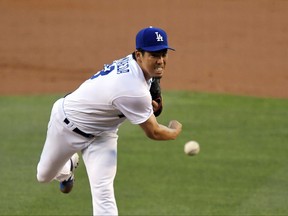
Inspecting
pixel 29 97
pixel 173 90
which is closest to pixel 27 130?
pixel 29 97

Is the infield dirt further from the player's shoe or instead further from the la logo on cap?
the la logo on cap

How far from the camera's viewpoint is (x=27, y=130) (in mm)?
13961

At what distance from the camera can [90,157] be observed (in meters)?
8.55

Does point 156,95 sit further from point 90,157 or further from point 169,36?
point 169,36

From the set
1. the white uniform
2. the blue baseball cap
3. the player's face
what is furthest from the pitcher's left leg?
the blue baseball cap

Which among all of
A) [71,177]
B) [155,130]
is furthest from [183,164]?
[155,130]

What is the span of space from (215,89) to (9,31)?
17.8 ft

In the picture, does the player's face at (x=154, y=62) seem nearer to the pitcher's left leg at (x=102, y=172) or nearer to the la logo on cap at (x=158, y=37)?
the la logo on cap at (x=158, y=37)

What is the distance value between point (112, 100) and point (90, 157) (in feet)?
2.26

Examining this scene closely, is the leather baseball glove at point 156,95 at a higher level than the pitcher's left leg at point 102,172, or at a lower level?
higher

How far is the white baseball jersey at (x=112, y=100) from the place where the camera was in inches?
318

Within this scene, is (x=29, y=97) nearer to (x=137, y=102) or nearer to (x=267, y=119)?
(x=267, y=119)

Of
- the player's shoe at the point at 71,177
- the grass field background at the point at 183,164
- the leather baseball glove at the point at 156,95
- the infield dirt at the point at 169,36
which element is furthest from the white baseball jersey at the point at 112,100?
the infield dirt at the point at 169,36

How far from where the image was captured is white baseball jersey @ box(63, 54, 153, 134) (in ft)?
26.5
